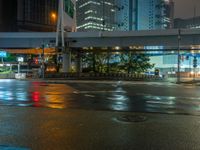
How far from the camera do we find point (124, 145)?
8.19m

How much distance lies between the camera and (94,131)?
32.2ft

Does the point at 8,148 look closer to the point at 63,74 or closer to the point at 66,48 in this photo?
the point at 63,74

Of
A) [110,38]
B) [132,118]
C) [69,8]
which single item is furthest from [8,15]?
[132,118]

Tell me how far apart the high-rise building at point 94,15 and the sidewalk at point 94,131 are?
101 m

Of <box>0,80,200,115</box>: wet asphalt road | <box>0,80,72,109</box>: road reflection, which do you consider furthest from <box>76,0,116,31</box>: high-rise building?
<box>0,80,200,115</box>: wet asphalt road

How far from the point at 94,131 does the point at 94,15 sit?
4242 inches

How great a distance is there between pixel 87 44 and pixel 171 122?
4661 centimetres

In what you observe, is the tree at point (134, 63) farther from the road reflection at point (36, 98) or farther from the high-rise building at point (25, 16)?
the road reflection at point (36, 98)

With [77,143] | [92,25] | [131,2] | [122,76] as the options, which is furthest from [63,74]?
[131,2]

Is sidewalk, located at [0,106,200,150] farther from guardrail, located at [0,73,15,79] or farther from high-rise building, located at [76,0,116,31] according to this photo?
high-rise building, located at [76,0,116,31]

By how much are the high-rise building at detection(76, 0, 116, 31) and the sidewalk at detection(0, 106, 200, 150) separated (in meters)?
101

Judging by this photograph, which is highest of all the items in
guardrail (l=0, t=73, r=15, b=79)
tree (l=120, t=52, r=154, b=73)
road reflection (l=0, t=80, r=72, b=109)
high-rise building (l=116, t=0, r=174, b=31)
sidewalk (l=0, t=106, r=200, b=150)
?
high-rise building (l=116, t=0, r=174, b=31)

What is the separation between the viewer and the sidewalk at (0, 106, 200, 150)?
8180 mm

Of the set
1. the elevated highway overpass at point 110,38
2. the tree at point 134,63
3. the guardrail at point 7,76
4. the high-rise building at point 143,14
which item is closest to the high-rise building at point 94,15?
the tree at point 134,63
